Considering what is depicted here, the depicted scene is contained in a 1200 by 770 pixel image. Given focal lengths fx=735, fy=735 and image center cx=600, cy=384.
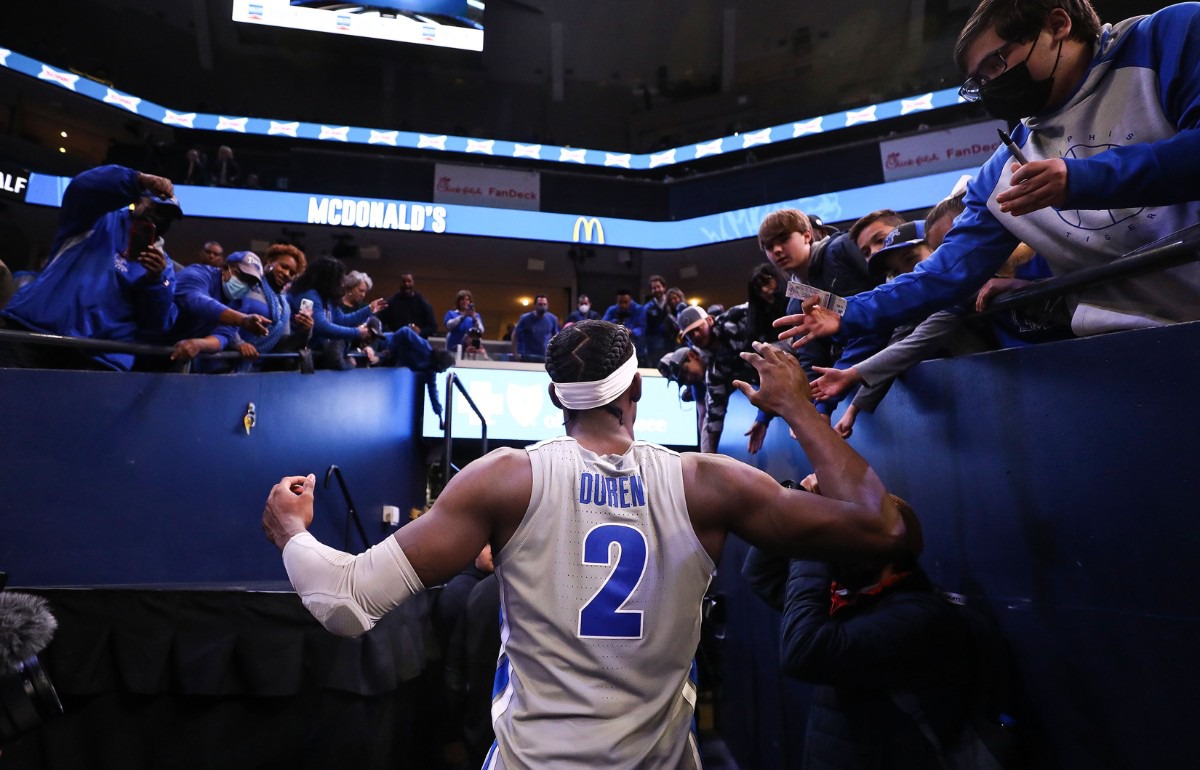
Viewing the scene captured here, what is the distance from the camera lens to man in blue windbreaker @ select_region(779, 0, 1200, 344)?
1780mm

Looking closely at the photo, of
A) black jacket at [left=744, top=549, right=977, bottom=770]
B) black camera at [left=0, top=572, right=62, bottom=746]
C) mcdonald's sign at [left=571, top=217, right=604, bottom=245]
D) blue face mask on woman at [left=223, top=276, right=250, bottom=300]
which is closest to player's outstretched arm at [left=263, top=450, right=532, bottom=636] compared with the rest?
black jacket at [left=744, top=549, right=977, bottom=770]

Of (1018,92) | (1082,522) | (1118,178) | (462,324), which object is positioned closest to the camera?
(1118,178)

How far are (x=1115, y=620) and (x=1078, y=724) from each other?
13.4 inches

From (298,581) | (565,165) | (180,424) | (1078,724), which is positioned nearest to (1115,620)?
(1078,724)

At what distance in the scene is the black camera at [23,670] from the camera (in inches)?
104

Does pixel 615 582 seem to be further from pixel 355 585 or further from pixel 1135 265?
pixel 1135 265

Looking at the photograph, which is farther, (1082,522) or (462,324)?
(462,324)

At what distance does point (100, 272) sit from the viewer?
453 cm

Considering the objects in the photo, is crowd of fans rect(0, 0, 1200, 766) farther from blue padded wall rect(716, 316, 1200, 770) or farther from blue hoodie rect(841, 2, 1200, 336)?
blue padded wall rect(716, 316, 1200, 770)

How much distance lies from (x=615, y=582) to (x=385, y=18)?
21.8 meters

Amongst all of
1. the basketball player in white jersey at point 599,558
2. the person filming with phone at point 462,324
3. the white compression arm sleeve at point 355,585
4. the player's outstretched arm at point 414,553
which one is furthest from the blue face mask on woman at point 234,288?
the person filming with phone at point 462,324

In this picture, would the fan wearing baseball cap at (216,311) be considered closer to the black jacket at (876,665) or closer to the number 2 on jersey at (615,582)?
the number 2 on jersey at (615,582)

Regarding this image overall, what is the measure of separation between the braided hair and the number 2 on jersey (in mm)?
386

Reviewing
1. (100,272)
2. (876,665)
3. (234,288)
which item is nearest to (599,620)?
(876,665)
